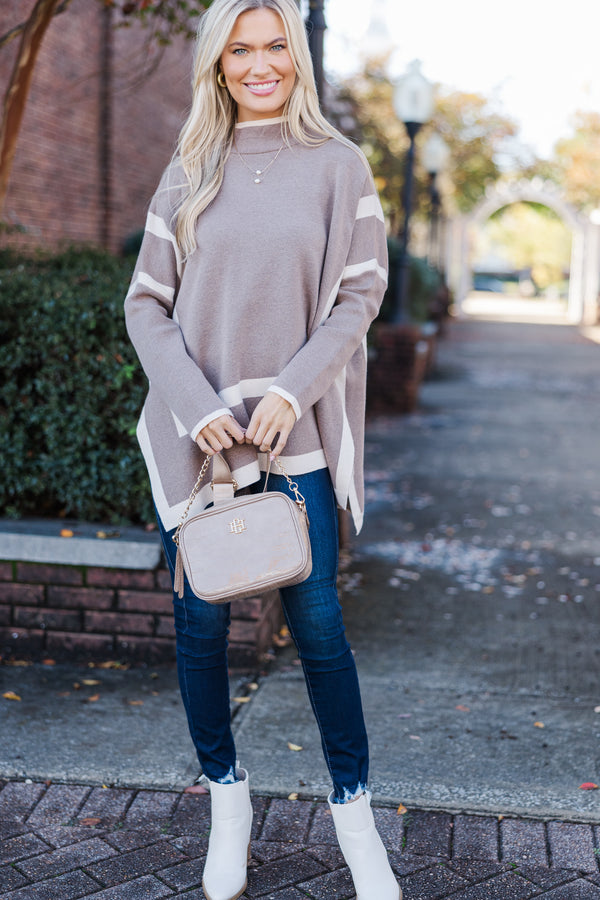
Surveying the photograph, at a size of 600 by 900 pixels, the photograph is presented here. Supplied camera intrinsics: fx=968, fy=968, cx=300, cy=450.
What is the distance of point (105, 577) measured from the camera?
3.52 metres

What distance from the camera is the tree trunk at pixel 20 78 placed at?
4121mm

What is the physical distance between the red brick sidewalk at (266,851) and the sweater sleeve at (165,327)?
1.08 meters

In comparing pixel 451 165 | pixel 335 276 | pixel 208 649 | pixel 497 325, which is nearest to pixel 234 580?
pixel 208 649

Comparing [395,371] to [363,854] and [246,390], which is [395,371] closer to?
[246,390]

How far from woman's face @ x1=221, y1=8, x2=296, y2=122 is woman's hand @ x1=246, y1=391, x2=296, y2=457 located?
670 millimetres

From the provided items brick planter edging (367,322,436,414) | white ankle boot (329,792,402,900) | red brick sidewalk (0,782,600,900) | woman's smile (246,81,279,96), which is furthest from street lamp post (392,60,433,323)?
white ankle boot (329,792,402,900)

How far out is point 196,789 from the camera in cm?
270

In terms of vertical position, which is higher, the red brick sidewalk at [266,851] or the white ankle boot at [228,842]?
the white ankle boot at [228,842]

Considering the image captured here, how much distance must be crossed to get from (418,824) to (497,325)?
85.0 ft

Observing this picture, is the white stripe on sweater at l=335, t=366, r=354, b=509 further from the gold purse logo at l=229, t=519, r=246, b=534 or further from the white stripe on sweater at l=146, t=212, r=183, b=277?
the white stripe on sweater at l=146, t=212, r=183, b=277

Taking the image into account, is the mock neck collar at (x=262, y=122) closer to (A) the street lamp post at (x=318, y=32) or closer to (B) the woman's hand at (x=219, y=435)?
(B) the woman's hand at (x=219, y=435)

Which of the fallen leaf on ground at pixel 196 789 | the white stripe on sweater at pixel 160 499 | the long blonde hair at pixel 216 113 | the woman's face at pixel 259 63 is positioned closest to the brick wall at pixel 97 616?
the fallen leaf on ground at pixel 196 789

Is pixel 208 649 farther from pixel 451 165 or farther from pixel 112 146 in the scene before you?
pixel 451 165

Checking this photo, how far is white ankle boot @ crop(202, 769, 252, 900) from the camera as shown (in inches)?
86.3
